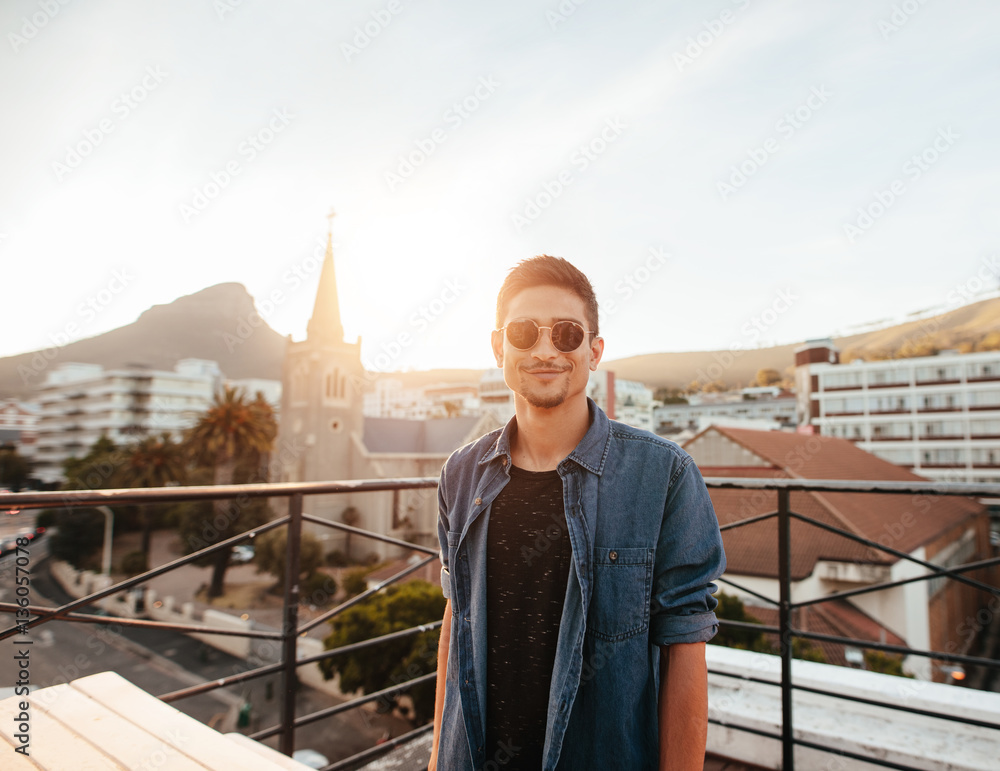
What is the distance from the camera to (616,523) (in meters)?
1.34

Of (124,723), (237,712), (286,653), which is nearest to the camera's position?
(124,723)

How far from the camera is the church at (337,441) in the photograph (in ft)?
133

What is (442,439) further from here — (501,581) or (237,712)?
(501,581)

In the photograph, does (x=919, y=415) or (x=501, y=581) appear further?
(x=919, y=415)

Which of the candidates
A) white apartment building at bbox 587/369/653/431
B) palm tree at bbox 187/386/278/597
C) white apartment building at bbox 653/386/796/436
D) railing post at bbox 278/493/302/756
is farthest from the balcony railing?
white apartment building at bbox 587/369/653/431

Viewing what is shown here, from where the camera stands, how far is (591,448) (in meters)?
1.45

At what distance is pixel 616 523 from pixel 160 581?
44.3 meters

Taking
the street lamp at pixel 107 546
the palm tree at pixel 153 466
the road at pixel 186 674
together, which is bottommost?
the road at pixel 186 674

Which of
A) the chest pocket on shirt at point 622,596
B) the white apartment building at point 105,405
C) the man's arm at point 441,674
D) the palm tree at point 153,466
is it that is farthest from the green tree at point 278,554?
the white apartment building at point 105,405

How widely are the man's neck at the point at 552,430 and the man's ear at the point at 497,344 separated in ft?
0.54

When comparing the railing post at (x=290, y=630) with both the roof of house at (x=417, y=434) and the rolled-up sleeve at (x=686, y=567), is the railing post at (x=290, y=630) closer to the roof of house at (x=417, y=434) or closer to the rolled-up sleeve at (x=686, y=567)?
the rolled-up sleeve at (x=686, y=567)

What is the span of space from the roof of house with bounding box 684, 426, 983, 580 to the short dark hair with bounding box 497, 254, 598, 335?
58.2 feet

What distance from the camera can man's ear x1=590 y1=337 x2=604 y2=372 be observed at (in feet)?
5.27

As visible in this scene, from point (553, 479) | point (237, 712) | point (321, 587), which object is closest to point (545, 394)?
point (553, 479)
